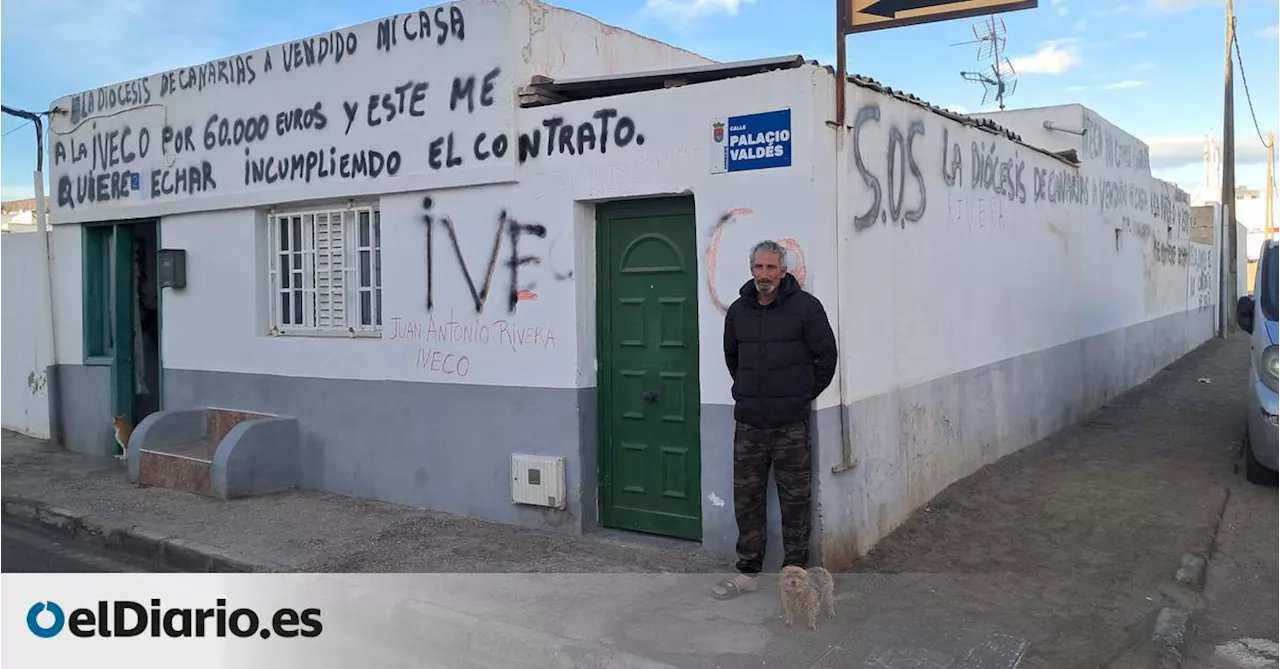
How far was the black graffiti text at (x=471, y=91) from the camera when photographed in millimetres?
6887

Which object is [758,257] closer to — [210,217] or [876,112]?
[876,112]

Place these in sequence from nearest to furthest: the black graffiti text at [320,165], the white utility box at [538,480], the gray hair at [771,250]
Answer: the gray hair at [771,250] → the white utility box at [538,480] → the black graffiti text at [320,165]

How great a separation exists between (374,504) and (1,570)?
7.91 ft

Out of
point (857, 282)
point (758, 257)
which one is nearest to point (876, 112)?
point (857, 282)

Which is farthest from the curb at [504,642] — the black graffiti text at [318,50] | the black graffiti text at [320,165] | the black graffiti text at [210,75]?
the black graffiti text at [210,75]

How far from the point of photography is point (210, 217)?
8.88 metres

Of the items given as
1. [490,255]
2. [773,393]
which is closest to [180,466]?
[490,255]

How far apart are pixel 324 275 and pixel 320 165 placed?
0.89 metres

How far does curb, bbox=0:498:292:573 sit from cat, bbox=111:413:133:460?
1485mm

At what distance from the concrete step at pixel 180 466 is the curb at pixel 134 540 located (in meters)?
0.81

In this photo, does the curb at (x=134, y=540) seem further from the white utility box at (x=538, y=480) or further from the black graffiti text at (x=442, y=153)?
the black graffiti text at (x=442, y=153)

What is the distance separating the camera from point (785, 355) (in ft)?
17.2

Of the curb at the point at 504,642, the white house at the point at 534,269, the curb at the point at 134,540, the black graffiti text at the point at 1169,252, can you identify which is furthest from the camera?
the black graffiti text at the point at 1169,252

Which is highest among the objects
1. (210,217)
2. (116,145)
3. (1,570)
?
(116,145)
